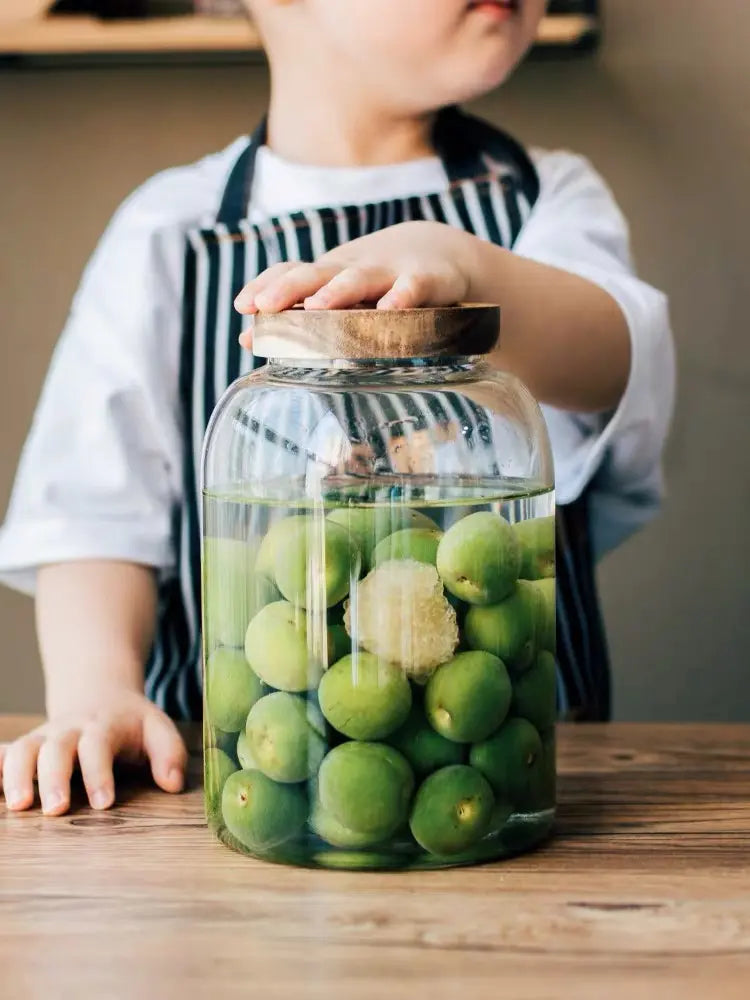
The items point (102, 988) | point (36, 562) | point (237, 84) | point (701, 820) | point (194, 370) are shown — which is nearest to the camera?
point (102, 988)

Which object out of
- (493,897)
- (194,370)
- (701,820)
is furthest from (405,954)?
(194,370)

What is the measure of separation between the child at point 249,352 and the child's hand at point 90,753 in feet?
0.09

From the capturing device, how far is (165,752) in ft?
2.26

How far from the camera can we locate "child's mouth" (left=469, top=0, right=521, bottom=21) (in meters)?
0.90

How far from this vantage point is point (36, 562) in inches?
36.4

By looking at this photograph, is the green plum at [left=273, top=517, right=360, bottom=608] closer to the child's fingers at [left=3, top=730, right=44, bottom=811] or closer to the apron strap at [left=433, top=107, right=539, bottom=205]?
the child's fingers at [left=3, top=730, right=44, bottom=811]

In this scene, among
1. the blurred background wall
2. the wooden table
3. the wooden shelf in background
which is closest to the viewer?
the wooden table

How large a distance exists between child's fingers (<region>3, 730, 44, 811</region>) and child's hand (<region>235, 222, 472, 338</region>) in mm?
267

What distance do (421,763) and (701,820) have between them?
0.53 ft

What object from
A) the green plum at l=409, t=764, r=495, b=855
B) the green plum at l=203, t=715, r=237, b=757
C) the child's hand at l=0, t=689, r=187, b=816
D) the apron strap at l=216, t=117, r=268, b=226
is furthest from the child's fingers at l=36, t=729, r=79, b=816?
the apron strap at l=216, t=117, r=268, b=226

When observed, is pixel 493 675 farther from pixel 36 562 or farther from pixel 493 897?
pixel 36 562

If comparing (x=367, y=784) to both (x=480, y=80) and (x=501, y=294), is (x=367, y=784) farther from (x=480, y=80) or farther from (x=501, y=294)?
(x=480, y=80)

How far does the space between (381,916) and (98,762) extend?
0.23 meters

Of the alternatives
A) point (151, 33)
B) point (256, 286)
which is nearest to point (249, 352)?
point (256, 286)
